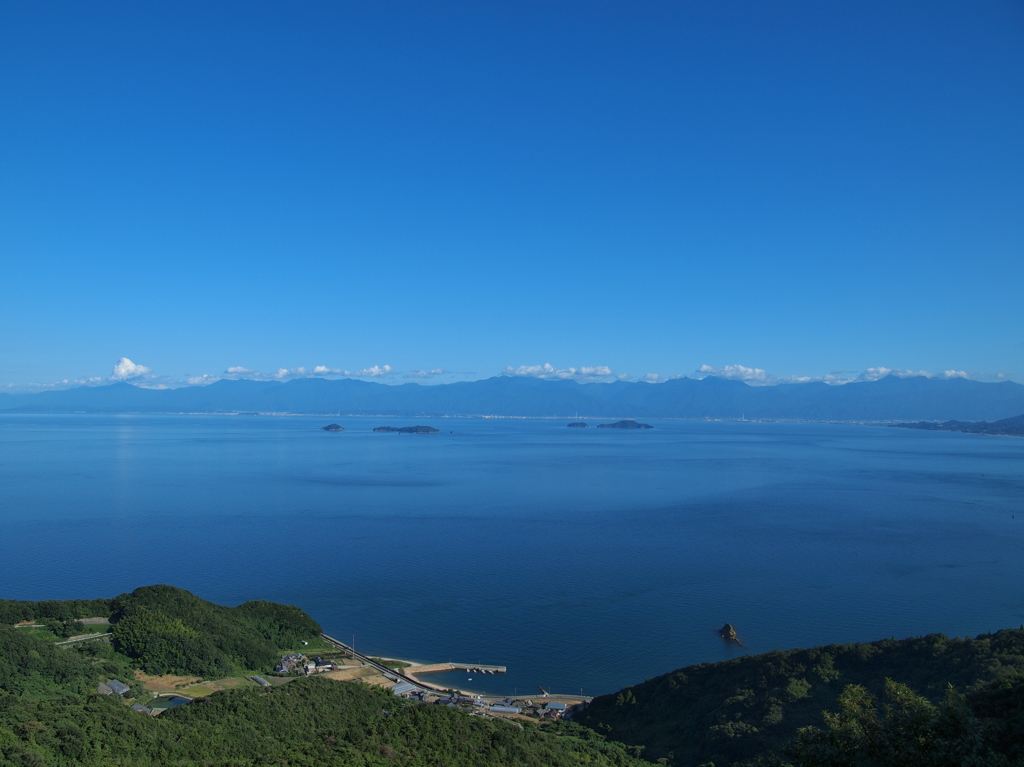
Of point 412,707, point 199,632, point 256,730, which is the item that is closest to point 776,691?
point 412,707

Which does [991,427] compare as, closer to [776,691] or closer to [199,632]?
[776,691]

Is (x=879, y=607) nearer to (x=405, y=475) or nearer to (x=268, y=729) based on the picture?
(x=268, y=729)

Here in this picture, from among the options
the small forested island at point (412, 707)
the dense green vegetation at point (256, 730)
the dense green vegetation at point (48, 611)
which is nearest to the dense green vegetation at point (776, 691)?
the small forested island at point (412, 707)

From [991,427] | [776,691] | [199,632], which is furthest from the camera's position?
[991,427]

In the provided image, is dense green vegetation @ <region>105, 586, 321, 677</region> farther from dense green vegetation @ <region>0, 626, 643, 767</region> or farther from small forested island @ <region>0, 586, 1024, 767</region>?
dense green vegetation @ <region>0, 626, 643, 767</region>

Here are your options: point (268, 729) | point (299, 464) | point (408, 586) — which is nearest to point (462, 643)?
point (408, 586)

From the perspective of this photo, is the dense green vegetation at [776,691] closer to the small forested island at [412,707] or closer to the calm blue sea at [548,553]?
the small forested island at [412,707]
